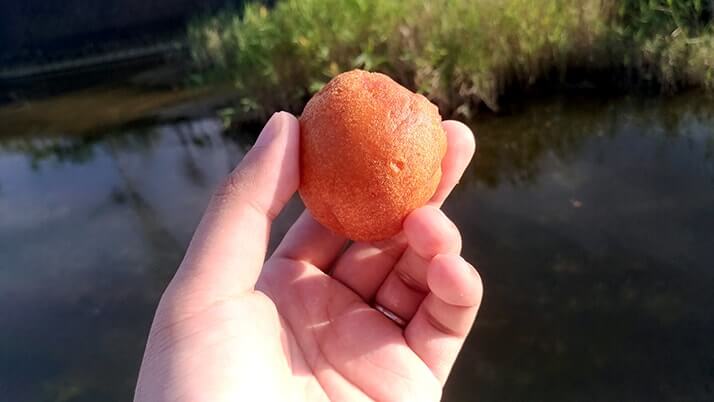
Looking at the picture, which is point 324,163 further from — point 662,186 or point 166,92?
point 166,92

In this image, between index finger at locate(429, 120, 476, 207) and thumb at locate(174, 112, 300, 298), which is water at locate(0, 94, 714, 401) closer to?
index finger at locate(429, 120, 476, 207)

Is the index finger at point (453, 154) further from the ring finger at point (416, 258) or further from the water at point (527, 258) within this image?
the water at point (527, 258)

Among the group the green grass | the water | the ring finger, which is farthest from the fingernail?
the green grass

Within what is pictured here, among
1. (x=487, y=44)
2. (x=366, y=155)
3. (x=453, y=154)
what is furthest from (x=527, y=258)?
(x=366, y=155)

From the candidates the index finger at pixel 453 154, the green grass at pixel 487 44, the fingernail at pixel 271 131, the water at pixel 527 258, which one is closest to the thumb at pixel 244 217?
the fingernail at pixel 271 131

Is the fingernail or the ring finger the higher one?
the fingernail
